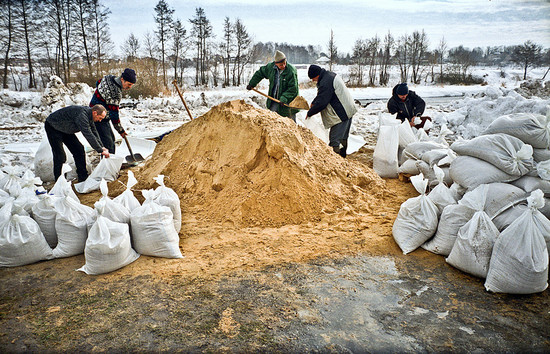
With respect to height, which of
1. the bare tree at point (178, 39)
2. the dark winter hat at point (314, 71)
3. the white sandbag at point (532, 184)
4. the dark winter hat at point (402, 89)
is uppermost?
the bare tree at point (178, 39)

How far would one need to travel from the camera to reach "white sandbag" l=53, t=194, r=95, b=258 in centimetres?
281

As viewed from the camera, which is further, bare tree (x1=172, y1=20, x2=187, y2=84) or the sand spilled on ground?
bare tree (x1=172, y1=20, x2=187, y2=84)

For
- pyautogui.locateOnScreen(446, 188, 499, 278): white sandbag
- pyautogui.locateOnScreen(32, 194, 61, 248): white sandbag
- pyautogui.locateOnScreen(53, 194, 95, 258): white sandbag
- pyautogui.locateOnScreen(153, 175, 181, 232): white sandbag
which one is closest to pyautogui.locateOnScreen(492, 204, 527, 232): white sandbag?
pyautogui.locateOnScreen(446, 188, 499, 278): white sandbag

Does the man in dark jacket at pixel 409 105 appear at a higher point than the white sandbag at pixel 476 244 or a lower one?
higher

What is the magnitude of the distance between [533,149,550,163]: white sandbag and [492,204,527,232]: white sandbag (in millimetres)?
619

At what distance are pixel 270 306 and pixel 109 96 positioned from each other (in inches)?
171

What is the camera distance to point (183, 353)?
5.96 feet

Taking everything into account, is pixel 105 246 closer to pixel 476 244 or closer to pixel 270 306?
pixel 270 306

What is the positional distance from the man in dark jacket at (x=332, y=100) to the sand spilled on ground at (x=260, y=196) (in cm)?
91

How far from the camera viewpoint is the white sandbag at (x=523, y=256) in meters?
2.17

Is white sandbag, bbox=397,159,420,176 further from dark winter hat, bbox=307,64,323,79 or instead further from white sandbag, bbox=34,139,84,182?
white sandbag, bbox=34,139,84,182

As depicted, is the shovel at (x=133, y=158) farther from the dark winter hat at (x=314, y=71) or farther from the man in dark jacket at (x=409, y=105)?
the man in dark jacket at (x=409, y=105)

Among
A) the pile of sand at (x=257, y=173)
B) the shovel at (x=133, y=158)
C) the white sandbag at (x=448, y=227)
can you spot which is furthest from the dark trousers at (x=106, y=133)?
the white sandbag at (x=448, y=227)

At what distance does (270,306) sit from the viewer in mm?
2209
